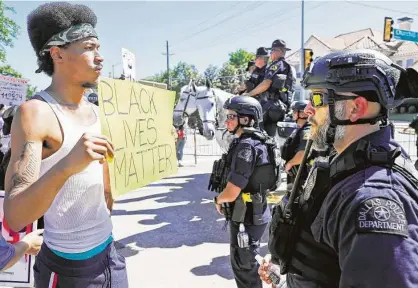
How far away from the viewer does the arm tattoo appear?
1.51 meters

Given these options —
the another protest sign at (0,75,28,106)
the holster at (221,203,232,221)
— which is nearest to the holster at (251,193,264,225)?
the holster at (221,203,232,221)

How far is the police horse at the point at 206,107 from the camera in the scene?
27.9ft

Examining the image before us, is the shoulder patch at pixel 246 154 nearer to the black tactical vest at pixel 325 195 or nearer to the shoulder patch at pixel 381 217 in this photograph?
the black tactical vest at pixel 325 195

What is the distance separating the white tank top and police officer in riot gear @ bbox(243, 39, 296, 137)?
5.56 metres

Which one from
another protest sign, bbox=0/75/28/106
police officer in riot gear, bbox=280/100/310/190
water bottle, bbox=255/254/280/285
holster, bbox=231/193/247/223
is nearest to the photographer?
water bottle, bbox=255/254/280/285

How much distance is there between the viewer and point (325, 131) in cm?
164

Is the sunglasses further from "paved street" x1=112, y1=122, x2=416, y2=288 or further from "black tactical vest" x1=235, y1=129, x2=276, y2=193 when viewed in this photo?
"paved street" x1=112, y1=122, x2=416, y2=288

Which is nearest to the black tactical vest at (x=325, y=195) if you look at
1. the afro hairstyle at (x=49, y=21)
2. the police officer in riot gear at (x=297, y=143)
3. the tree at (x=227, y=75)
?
the afro hairstyle at (x=49, y=21)

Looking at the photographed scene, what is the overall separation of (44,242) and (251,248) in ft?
6.37

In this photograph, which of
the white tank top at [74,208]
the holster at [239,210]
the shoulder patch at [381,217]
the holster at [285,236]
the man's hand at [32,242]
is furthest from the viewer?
the holster at [239,210]

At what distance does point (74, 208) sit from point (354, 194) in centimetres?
133

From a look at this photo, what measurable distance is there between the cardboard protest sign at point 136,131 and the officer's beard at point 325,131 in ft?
3.46

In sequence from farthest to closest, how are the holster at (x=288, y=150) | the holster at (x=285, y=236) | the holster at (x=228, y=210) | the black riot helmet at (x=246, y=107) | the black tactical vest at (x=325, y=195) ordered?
1. the holster at (x=288, y=150)
2. the black riot helmet at (x=246, y=107)
3. the holster at (x=228, y=210)
4. the holster at (x=285, y=236)
5. the black tactical vest at (x=325, y=195)

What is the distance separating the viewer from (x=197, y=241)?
5.40m
